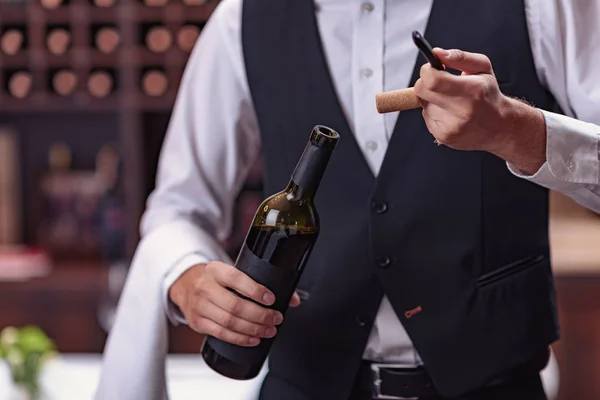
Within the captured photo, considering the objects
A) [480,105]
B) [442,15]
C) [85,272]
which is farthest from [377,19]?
[85,272]

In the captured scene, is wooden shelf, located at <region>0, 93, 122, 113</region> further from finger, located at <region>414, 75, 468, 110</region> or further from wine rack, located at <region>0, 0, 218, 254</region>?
finger, located at <region>414, 75, 468, 110</region>

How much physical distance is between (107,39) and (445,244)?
10.4ft

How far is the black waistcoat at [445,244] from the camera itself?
1238mm

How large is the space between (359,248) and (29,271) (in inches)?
125

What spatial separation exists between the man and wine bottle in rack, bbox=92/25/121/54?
9.35ft

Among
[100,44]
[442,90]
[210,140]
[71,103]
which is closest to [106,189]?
[71,103]

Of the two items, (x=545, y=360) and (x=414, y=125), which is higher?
(x=414, y=125)

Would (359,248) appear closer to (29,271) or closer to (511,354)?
(511,354)

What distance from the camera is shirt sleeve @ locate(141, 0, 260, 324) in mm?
1468

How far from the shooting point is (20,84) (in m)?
4.18

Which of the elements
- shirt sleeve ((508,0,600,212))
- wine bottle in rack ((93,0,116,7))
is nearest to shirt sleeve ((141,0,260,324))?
shirt sleeve ((508,0,600,212))

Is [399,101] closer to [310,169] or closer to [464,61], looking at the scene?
[464,61]

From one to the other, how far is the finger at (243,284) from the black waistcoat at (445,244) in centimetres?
21

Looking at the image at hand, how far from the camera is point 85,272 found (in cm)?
414
